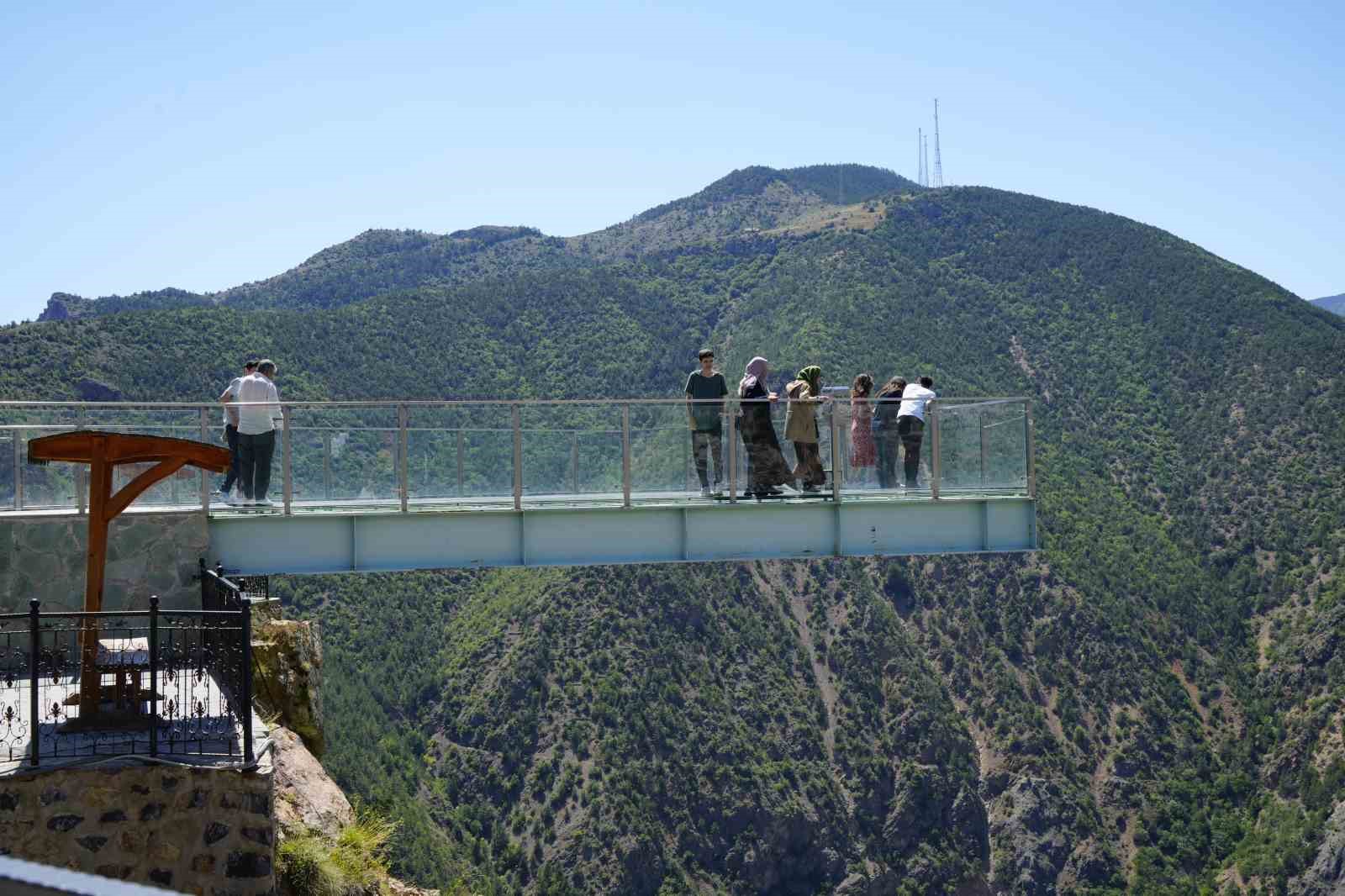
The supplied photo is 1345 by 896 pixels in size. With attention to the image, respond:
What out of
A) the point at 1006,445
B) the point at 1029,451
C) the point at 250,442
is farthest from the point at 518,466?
the point at 1029,451

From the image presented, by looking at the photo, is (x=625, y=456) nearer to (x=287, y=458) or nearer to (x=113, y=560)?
(x=287, y=458)

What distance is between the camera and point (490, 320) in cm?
9212

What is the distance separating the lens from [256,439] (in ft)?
57.2

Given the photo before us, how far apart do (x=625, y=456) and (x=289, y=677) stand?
5.20m

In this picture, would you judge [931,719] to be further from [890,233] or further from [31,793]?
[31,793]

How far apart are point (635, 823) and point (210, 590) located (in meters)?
41.1

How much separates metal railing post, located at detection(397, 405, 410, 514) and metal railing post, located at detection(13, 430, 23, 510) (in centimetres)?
419

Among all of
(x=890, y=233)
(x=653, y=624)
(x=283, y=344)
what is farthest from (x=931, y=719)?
(x=890, y=233)

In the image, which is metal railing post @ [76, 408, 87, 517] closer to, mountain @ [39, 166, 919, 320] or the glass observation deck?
the glass observation deck

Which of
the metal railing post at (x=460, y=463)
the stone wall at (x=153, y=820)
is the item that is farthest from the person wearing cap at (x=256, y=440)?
the stone wall at (x=153, y=820)

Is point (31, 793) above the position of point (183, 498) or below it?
below

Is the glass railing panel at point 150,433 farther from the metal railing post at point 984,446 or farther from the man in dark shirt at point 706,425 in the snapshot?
the metal railing post at point 984,446

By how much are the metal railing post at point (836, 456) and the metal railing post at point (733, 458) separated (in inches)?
49.3

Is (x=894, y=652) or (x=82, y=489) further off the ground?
(x=82, y=489)
